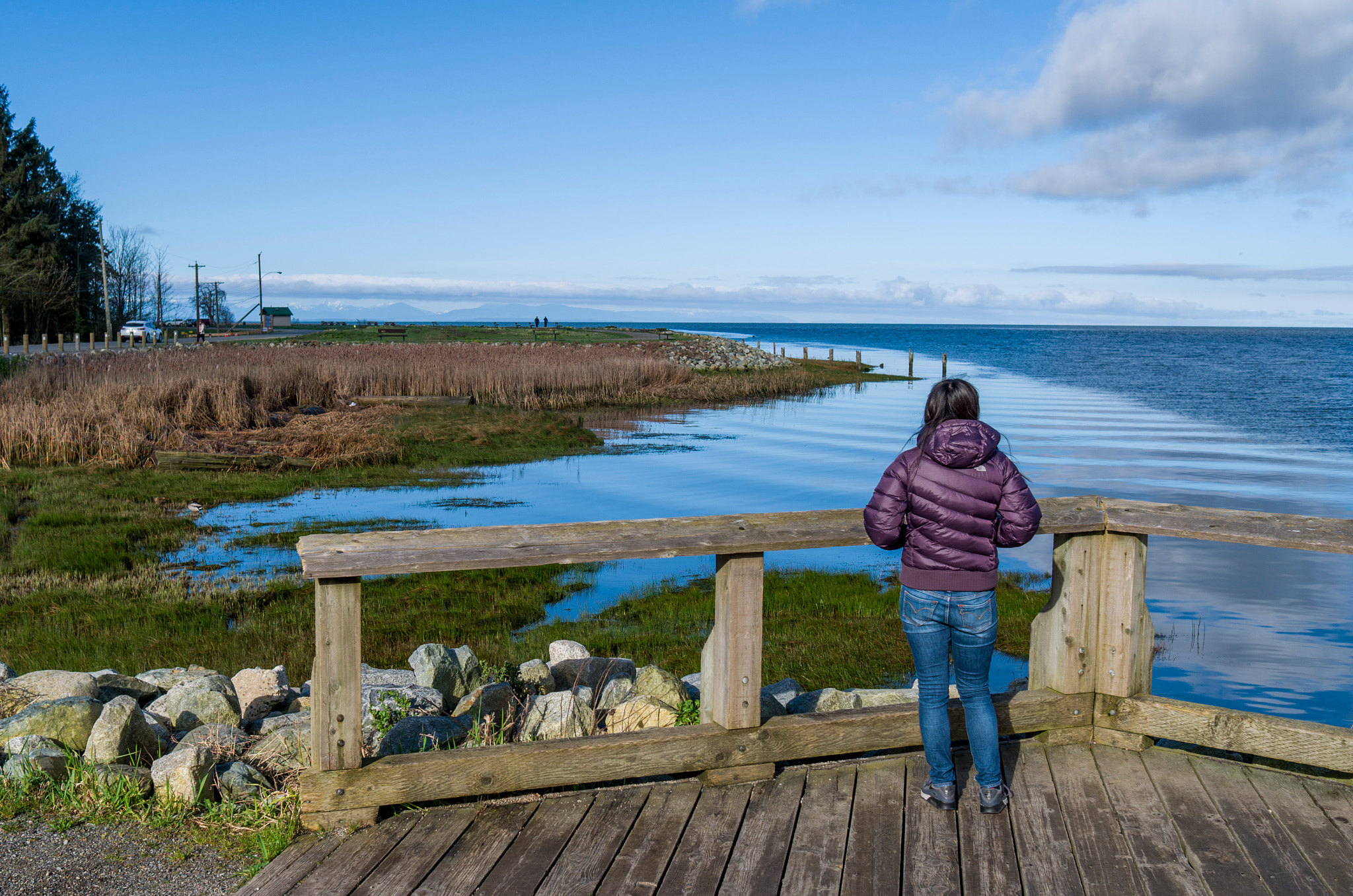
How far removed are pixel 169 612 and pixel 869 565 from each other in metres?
7.98

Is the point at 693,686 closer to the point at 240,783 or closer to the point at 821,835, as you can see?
the point at 821,835

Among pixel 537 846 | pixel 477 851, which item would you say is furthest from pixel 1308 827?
pixel 477 851

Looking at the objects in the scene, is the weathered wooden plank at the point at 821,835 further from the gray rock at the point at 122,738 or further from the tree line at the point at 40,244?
the tree line at the point at 40,244

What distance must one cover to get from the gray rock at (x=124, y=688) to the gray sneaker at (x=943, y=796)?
15.4 feet

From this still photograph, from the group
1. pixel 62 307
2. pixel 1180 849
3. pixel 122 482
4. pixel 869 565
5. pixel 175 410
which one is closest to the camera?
pixel 1180 849

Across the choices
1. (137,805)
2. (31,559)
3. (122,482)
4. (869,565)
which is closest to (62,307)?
(122,482)

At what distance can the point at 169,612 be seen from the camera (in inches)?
363

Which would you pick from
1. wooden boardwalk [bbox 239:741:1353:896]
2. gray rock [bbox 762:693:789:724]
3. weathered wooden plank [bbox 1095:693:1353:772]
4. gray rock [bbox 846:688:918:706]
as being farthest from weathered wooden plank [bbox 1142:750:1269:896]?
gray rock [bbox 762:693:789:724]

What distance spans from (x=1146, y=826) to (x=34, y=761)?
4.57 meters

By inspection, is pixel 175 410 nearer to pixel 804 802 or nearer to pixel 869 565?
pixel 869 565

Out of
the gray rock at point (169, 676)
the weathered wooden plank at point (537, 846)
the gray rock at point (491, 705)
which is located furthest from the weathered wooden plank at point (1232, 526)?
the gray rock at point (169, 676)

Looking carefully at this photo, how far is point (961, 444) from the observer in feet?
11.7

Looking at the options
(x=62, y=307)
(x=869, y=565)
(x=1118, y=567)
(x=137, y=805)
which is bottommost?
(x=869, y=565)

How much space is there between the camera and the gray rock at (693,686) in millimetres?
6160
